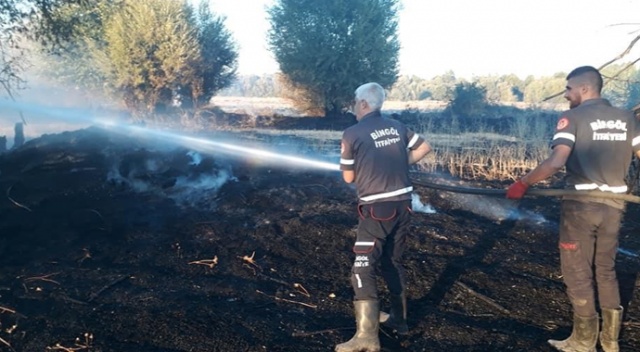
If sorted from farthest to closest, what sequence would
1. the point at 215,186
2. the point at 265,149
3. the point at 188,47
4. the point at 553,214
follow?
1. the point at 188,47
2. the point at 265,149
3. the point at 215,186
4. the point at 553,214

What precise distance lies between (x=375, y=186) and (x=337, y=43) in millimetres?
19331

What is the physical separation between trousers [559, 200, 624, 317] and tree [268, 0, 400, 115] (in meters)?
19.0

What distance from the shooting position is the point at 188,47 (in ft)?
68.2

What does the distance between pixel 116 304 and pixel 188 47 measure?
1835cm

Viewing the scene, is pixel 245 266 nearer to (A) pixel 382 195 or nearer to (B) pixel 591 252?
(A) pixel 382 195

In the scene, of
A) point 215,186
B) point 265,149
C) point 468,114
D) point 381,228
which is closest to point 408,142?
point 381,228

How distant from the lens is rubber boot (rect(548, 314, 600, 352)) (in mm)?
3529

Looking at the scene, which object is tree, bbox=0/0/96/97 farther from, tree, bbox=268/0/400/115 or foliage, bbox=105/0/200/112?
tree, bbox=268/0/400/115

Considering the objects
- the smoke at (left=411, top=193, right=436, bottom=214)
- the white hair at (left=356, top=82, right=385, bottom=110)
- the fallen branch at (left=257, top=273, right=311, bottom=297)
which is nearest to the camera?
the white hair at (left=356, top=82, right=385, bottom=110)

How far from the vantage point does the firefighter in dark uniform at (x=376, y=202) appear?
3.62m

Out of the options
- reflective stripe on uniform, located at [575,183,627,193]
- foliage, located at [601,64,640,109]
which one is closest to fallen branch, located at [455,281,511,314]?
reflective stripe on uniform, located at [575,183,627,193]

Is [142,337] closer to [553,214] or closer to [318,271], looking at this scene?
[318,271]

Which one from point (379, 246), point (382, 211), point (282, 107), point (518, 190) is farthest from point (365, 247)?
point (282, 107)

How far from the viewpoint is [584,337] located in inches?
139
